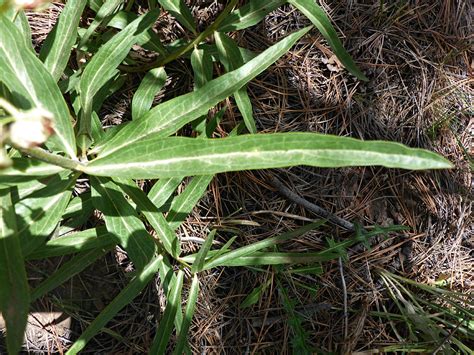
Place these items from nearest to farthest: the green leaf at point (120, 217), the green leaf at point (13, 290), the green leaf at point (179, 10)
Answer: the green leaf at point (13, 290), the green leaf at point (120, 217), the green leaf at point (179, 10)

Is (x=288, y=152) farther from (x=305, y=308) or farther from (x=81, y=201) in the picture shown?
(x=305, y=308)

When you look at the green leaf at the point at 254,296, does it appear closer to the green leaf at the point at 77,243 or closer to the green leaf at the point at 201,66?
the green leaf at the point at 77,243

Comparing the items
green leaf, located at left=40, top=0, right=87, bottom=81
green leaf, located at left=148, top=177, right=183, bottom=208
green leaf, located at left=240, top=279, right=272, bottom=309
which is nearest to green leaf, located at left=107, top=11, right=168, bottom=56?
green leaf, located at left=40, top=0, right=87, bottom=81

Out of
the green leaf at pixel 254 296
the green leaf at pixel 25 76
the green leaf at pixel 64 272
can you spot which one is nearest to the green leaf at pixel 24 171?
the green leaf at pixel 25 76

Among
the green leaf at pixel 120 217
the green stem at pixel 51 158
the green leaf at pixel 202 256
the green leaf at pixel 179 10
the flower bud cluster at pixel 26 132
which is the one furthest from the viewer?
the green leaf at pixel 179 10

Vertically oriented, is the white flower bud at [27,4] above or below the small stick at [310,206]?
above

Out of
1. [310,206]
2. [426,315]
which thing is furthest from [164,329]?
[426,315]

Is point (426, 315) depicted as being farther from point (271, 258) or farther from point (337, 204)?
point (271, 258)

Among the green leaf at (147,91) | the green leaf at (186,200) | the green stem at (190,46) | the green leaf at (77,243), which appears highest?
the green stem at (190,46)
